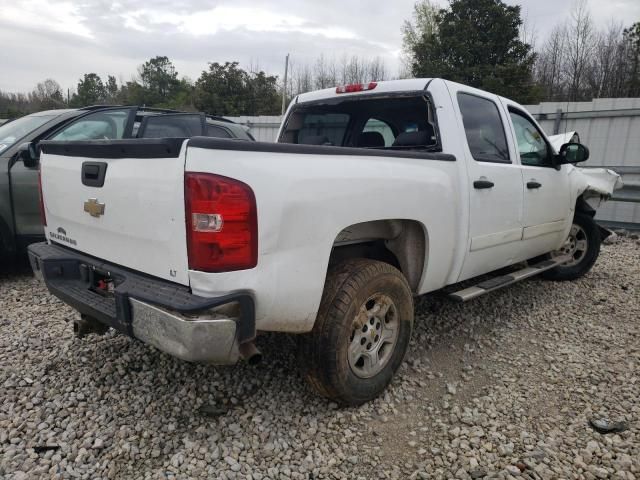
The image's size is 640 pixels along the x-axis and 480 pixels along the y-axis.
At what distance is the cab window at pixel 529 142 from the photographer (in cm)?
414

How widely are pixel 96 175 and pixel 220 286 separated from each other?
1027 mm

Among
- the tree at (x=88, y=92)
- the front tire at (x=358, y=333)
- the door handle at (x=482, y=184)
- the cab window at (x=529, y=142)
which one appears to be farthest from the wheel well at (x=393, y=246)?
the tree at (x=88, y=92)

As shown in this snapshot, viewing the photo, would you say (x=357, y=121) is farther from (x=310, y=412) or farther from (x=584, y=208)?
(x=584, y=208)

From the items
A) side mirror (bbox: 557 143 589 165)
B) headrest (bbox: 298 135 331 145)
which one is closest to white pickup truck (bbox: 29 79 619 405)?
headrest (bbox: 298 135 331 145)

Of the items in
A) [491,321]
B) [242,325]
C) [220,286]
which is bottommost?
[491,321]

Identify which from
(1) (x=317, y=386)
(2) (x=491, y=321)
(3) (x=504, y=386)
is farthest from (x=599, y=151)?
(1) (x=317, y=386)

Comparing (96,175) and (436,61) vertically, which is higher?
(436,61)

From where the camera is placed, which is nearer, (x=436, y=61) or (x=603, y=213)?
(x=603, y=213)

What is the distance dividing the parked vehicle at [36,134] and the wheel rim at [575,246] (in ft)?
15.2

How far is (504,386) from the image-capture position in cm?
306

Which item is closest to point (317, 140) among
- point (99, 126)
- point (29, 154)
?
point (99, 126)

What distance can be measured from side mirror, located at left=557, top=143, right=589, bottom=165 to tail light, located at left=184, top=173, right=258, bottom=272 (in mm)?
3716

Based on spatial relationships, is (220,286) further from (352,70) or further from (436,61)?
(352,70)

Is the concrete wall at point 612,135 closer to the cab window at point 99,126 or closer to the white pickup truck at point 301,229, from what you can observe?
the white pickup truck at point 301,229
